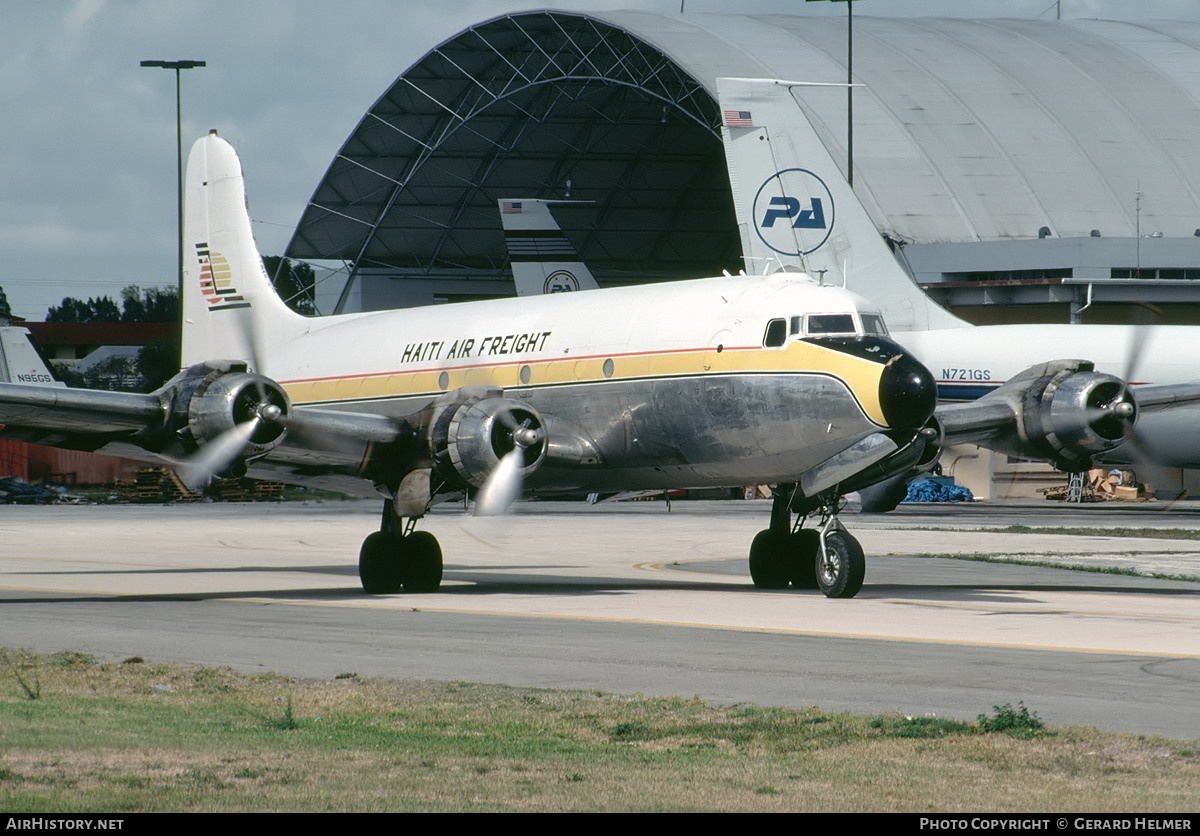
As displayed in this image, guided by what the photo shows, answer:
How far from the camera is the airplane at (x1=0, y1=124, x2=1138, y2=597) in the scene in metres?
20.0

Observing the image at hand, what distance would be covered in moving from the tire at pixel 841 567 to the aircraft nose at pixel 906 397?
2008 mm

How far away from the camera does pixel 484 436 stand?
67.5 feet

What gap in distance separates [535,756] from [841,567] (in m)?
11.5

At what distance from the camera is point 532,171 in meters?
81.0

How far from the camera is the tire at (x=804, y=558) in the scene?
75.6 ft

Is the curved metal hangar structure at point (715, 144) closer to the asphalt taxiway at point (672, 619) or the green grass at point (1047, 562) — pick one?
the asphalt taxiway at point (672, 619)

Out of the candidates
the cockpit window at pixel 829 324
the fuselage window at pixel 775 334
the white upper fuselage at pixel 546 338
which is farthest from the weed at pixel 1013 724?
the white upper fuselage at pixel 546 338

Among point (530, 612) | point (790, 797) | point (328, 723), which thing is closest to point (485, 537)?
point (530, 612)

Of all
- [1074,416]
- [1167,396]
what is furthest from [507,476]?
[1167,396]

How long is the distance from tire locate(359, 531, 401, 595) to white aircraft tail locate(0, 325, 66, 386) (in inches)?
1624

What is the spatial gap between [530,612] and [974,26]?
217 feet

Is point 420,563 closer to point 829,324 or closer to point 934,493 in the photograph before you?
point 829,324

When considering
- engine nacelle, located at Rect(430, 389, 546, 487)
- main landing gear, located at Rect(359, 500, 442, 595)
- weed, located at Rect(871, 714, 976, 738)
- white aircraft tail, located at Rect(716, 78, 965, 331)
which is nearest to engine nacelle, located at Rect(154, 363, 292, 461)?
engine nacelle, located at Rect(430, 389, 546, 487)

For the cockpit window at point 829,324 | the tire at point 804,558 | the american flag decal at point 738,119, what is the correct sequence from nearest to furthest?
the cockpit window at point 829,324 < the tire at point 804,558 < the american flag decal at point 738,119
